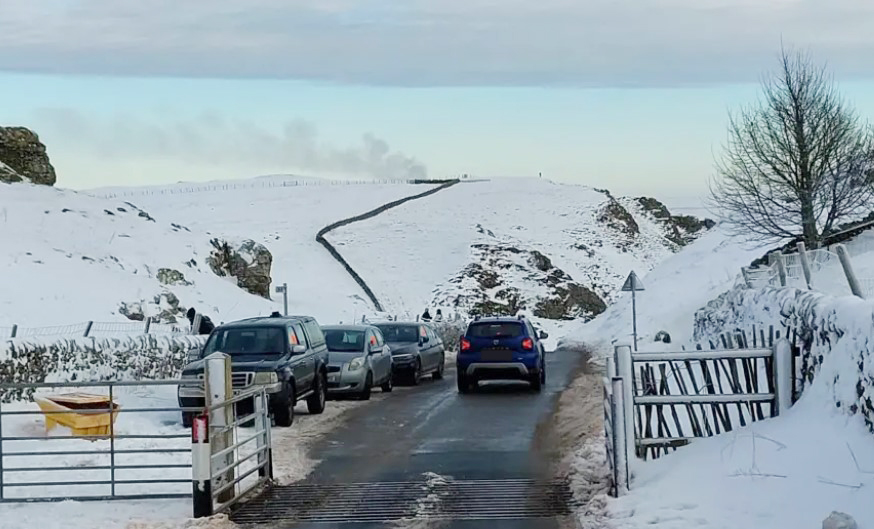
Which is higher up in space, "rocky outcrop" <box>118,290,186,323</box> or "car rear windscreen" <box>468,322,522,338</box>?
"rocky outcrop" <box>118,290,186,323</box>

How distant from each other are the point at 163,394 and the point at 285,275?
4430cm

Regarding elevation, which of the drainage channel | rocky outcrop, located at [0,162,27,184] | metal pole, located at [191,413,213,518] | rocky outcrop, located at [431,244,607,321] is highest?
rocky outcrop, located at [0,162,27,184]

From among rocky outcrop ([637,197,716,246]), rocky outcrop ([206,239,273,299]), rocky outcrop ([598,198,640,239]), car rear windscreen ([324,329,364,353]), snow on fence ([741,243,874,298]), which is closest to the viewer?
snow on fence ([741,243,874,298])

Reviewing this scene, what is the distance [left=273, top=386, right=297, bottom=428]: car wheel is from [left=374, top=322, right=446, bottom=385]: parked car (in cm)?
957

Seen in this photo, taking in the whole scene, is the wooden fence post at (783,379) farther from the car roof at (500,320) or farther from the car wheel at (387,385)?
the car wheel at (387,385)

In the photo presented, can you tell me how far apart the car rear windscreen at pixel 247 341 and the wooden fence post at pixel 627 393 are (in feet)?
29.7

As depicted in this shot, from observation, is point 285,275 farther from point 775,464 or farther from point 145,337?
point 775,464

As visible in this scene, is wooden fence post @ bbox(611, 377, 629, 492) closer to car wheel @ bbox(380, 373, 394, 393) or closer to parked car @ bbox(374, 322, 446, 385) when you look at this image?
car wheel @ bbox(380, 373, 394, 393)

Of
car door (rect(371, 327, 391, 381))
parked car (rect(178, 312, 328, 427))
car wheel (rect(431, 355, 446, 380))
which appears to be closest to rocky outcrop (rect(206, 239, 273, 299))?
car wheel (rect(431, 355, 446, 380))

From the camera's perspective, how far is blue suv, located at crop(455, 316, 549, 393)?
2448cm

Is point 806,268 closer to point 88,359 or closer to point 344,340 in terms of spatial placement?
point 344,340

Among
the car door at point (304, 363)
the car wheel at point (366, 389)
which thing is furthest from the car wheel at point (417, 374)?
the car door at point (304, 363)

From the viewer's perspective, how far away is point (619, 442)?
10.6 m

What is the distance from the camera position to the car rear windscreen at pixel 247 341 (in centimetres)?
1906
